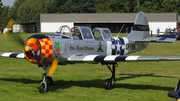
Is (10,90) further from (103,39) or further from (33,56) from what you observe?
(103,39)

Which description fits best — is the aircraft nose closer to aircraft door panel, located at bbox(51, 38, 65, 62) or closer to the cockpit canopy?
the cockpit canopy

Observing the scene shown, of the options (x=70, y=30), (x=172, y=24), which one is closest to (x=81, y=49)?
(x=70, y=30)

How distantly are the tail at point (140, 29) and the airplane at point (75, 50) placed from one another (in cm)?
118

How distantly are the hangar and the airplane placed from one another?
2570 inches

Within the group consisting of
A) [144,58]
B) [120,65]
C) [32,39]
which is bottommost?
[120,65]

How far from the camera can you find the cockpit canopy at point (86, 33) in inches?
473

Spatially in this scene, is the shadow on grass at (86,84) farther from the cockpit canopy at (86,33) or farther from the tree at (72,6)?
the tree at (72,6)

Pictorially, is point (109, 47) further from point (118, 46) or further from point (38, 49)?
point (38, 49)

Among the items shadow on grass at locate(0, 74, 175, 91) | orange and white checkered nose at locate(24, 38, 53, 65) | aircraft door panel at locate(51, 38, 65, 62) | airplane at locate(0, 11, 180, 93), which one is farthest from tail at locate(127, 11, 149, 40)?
orange and white checkered nose at locate(24, 38, 53, 65)

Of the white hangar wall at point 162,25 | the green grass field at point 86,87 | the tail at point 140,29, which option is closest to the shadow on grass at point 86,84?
the green grass field at point 86,87

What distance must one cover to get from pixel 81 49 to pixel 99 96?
8.40 feet

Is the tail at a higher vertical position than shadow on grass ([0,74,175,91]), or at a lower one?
higher

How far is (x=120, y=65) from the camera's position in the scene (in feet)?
65.2

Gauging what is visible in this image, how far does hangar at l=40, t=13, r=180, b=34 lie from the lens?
77.8 metres
